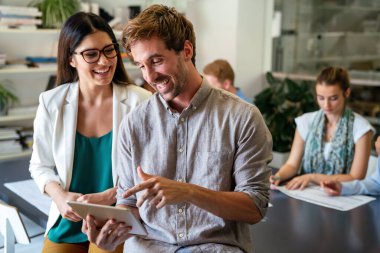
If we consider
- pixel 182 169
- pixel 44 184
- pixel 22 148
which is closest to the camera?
pixel 182 169

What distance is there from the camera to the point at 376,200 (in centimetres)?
219

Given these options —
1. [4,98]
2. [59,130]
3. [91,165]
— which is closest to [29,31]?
[4,98]

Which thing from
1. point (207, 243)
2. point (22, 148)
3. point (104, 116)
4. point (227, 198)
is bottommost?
point (22, 148)

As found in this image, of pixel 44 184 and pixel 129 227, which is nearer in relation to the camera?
pixel 129 227

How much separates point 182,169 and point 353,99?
3.48 meters

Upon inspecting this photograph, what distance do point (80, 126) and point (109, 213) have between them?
696 mm

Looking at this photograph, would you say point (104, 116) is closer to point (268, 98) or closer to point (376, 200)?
point (376, 200)

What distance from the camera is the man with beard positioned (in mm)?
1388

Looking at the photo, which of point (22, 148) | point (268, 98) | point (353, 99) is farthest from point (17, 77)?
point (353, 99)

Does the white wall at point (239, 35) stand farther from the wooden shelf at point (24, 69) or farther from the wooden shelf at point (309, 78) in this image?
the wooden shelf at point (24, 69)

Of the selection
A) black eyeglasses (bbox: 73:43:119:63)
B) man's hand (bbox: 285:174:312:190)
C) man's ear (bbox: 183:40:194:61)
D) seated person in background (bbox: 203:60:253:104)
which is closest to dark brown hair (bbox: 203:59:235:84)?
seated person in background (bbox: 203:60:253:104)

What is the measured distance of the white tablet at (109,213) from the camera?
4.25 ft

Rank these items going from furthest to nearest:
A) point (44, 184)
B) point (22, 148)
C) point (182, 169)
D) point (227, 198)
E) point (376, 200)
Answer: point (22, 148) → point (376, 200) → point (44, 184) → point (182, 169) → point (227, 198)

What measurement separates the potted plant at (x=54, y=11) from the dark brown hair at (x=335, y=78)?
236 centimetres
